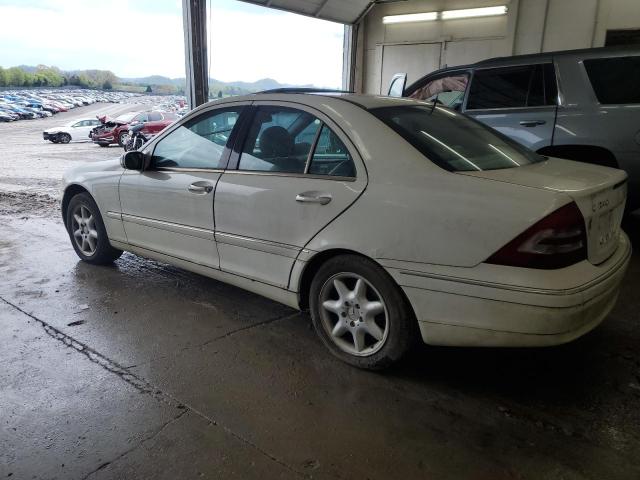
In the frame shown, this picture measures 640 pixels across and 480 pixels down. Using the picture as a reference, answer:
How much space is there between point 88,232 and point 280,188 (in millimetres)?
2610

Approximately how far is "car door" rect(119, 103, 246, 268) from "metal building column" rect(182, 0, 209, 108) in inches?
237

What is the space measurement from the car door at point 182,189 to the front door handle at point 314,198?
2.60 ft

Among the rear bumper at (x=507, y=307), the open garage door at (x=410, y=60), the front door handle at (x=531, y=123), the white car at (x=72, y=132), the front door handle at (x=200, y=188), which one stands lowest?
the white car at (x=72, y=132)

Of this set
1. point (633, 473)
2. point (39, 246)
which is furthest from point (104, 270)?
point (633, 473)

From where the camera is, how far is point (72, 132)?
2428 cm

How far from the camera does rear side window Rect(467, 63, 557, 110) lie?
5105mm

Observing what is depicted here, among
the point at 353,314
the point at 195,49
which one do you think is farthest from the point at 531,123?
the point at 195,49

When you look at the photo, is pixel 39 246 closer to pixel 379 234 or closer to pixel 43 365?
pixel 43 365

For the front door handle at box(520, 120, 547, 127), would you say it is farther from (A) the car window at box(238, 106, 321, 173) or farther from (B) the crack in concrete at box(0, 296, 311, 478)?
(B) the crack in concrete at box(0, 296, 311, 478)

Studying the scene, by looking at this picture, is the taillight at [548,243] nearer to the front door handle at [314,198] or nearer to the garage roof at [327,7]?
the front door handle at [314,198]

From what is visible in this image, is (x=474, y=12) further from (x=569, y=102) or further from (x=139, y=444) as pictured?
(x=139, y=444)

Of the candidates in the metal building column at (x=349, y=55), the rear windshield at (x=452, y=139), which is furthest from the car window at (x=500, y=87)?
the metal building column at (x=349, y=55)

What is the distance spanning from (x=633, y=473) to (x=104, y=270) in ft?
14.0

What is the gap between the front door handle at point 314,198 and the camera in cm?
272
